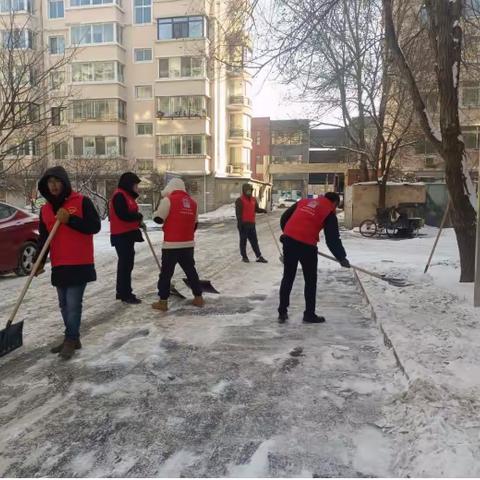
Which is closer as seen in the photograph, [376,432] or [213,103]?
[376,432]

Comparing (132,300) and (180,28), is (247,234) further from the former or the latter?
(180,28)

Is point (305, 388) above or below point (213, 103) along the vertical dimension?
below

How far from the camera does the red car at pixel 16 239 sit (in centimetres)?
860

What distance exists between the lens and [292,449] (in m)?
3.03

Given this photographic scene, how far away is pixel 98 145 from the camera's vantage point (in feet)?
126

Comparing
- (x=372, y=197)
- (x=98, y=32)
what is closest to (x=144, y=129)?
(x=98, y=32)

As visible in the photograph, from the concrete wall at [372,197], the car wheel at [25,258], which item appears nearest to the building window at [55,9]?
the concrete wall at [372,197]

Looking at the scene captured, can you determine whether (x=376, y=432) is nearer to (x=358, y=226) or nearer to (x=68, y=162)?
(x=358, y=226)

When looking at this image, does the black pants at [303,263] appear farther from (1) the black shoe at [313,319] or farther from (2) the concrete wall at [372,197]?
(2) the concrete wall at [372,197]

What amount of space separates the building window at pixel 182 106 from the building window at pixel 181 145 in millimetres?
1625

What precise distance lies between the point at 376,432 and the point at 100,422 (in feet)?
5.98

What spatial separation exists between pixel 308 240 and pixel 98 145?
35.3 meters

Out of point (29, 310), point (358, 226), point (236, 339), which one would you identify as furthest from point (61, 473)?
point (358, 226)

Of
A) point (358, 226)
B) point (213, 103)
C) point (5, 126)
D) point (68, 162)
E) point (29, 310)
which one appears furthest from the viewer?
point (213, 103)
